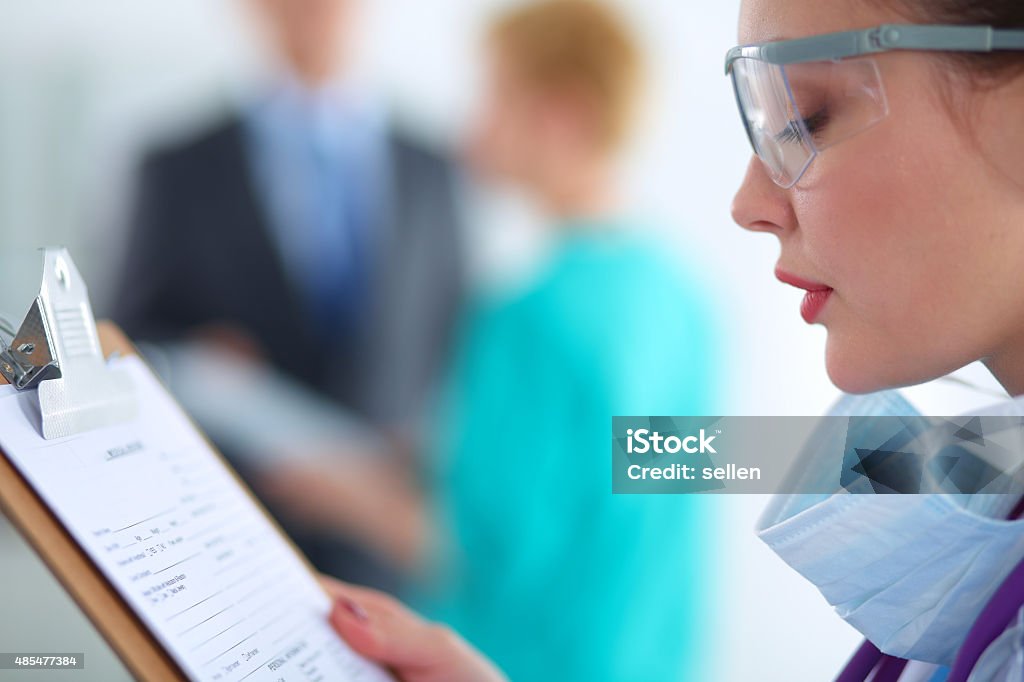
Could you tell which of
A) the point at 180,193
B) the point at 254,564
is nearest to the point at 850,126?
the point at 254,564

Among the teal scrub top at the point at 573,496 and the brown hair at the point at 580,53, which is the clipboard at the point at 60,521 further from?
the brown hair at the point at 580,53

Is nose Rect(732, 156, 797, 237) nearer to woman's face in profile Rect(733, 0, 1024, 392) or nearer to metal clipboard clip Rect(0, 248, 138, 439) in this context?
woman's face in profile Rect(733, 0, 1024, 392)

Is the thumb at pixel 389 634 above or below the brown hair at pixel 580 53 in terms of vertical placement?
below

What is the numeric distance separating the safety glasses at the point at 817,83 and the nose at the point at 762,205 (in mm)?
18

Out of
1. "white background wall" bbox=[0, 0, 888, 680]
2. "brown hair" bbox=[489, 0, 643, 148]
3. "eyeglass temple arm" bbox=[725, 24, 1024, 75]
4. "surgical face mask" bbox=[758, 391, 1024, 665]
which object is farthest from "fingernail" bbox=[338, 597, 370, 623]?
"white background wall" bbox=[0, 0, 888, 680]

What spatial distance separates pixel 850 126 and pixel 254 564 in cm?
63

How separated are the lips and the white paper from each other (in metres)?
0.53

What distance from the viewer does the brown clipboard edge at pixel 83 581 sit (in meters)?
0.68

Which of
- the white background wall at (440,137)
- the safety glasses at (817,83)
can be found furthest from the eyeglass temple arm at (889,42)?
the white background wall at (440,137)

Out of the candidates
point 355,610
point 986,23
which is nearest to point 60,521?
point 355,610

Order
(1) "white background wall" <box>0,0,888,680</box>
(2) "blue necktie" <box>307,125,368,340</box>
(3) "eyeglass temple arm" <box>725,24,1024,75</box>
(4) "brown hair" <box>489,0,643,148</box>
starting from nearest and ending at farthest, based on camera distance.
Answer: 1. (3) "eyeglass temple arm" <box>725,24,1024,75</box>
2. (4) "brown hair" <box>489,0,643,148</box>
3. (2) "blue necktie" <box>307,125,368,340</box>
4. (1) "white background wall" <box>0,0,888,680</box>

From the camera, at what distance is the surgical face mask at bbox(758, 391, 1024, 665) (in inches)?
26.9

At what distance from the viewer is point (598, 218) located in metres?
1.99

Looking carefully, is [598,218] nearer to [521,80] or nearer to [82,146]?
[521,80]
